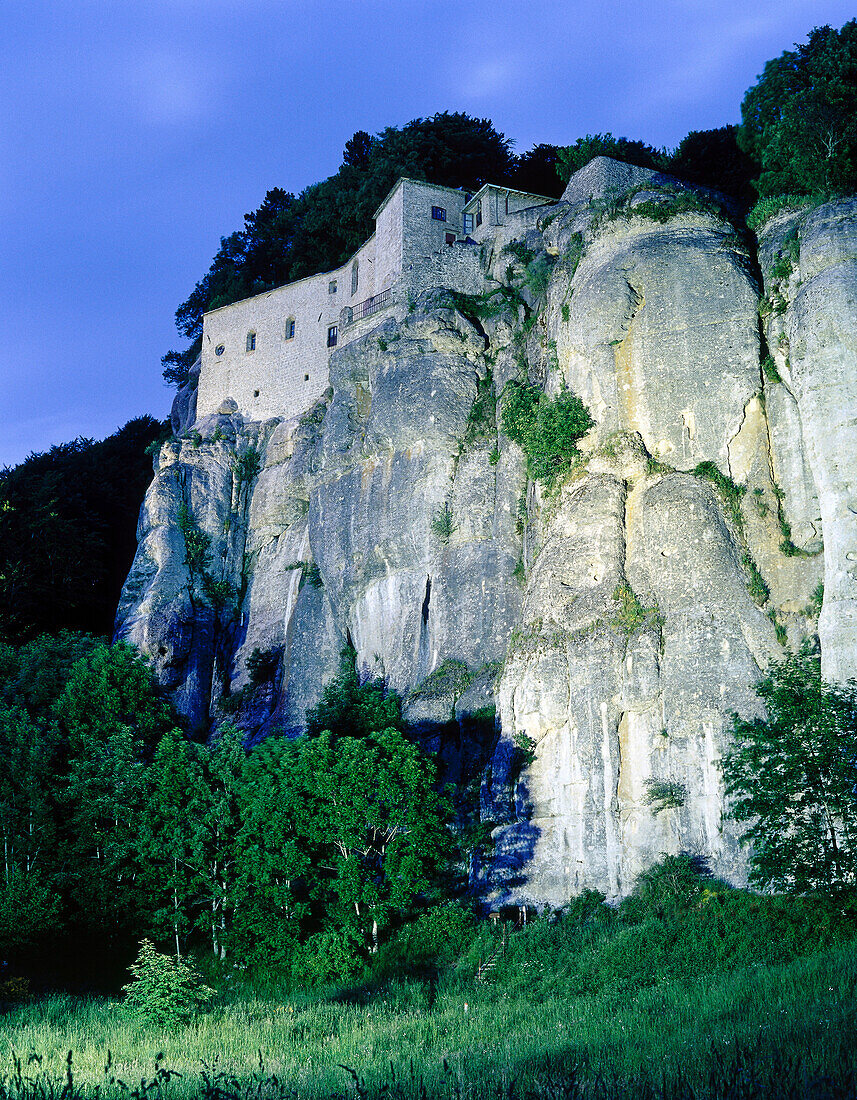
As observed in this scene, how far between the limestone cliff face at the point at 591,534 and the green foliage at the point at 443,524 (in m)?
0.10

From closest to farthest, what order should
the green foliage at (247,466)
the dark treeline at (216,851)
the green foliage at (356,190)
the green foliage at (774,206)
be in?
the dark treeline at (216,851)
the green foliage at (774,206)
the green foliage at (247,466)
the green foliage at (356,190)

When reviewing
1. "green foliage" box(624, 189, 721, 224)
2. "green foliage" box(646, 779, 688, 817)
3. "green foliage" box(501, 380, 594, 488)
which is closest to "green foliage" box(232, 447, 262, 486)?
"green foliage" box(501, 380, 594, 488)

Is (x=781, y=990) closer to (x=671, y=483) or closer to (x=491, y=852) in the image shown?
(x=491, y=852)

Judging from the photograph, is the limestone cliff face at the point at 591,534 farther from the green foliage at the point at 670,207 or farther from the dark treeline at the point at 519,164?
the dark treeline at the point at 519,164

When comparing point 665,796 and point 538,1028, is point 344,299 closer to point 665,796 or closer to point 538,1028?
point 665,796

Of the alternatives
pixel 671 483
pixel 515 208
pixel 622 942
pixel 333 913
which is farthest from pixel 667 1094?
pixel 515 208

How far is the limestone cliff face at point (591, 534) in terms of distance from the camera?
3136 centimetres

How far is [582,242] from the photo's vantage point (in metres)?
40.0

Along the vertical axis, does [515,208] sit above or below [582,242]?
above

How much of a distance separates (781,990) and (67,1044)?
1374 cm

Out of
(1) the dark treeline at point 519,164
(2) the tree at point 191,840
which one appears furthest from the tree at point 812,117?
(2) the tree at point 191,840

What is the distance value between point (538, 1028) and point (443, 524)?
22.6 m

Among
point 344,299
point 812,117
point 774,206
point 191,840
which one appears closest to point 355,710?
Answer: point 191,840

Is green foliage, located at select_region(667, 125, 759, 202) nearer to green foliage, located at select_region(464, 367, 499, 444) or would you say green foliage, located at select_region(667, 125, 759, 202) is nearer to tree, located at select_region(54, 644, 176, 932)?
green foliage, located at select_region(464, 367, 499, 444)
